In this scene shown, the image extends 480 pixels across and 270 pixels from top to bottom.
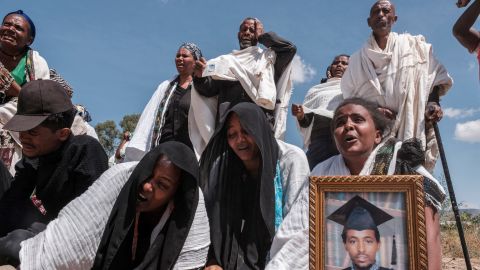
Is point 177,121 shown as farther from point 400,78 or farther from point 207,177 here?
point 400,78

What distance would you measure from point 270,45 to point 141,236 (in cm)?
257

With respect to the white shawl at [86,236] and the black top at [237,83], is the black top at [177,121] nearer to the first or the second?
the black top at [237,83]

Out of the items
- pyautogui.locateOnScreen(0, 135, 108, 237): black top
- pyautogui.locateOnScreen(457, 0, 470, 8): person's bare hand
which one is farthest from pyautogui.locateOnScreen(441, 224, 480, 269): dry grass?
pyautogui.locateOnScreen(0, 135, 108, 237): black top

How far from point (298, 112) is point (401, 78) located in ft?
3.12

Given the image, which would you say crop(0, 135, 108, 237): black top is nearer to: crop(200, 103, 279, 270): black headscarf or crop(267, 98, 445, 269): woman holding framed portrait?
crop(200, 103, 279, 270): black headscarf

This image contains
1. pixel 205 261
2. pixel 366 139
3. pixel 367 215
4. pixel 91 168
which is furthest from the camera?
pixel 91 168

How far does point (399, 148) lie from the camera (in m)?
2.48

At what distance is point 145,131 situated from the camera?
4715 mm

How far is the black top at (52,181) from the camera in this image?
289 cm

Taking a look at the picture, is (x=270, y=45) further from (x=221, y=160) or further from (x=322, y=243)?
(x=322, y=243)

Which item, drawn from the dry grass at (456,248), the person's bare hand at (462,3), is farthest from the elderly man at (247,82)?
the dry grass at (456,248)

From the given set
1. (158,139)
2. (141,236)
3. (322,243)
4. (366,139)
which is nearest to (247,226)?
(141,236)

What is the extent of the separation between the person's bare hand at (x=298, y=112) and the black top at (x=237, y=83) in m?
0.30

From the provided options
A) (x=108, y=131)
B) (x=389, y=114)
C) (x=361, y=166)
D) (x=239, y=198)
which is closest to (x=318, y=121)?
(x=389, y=114)
